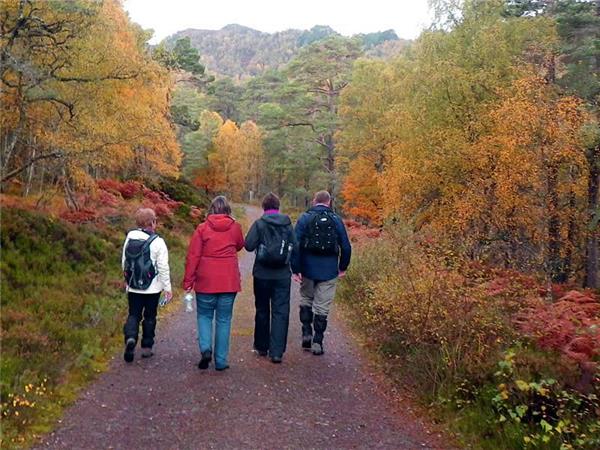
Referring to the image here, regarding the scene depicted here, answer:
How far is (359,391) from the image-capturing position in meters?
5.83

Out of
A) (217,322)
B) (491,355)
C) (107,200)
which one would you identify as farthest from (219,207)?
(107,200)

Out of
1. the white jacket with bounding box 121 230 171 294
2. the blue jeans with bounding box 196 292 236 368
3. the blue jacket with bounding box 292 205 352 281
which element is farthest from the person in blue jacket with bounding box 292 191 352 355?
the white jacket with bounding box 121 230 171 294

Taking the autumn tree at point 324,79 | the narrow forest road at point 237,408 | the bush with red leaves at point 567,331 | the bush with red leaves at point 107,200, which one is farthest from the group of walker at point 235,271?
the autumn tree at point 324,79

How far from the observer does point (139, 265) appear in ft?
19.9

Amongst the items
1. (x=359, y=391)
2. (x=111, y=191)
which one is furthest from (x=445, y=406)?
(x=111, y=191)

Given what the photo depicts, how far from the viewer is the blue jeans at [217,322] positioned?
242 inches

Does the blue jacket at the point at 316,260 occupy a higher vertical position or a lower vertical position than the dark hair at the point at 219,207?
lower

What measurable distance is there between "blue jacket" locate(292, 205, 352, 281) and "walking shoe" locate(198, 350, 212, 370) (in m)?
1.55

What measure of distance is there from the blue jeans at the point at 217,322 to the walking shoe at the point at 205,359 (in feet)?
0.13

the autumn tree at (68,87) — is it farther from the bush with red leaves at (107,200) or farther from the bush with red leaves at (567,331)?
the bush with red leaves at (567,331)

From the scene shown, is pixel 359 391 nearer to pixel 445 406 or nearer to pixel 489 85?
pixel 445 406

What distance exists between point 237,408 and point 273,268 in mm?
1910

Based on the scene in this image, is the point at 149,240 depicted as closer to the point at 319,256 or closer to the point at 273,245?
the point at 273,245

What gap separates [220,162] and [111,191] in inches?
1286
